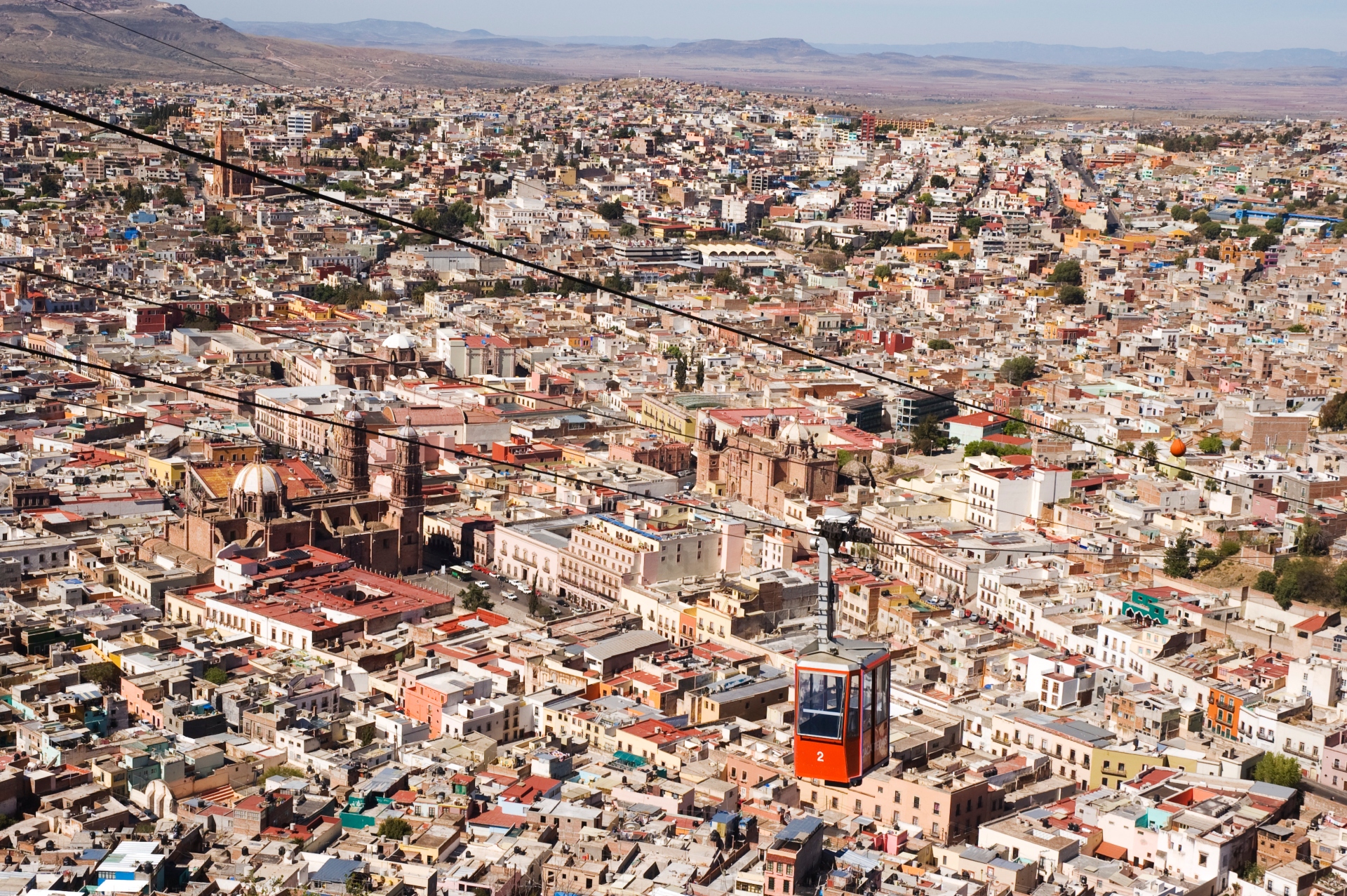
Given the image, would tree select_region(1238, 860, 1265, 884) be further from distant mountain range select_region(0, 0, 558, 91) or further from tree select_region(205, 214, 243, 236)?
distant mountain range select_region(0, 0, 558, 91)

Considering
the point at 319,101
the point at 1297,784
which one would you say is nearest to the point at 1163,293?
the point at 1297,784

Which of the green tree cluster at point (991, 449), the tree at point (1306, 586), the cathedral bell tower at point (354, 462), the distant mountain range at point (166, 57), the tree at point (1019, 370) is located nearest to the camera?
the tree at point (1306, 586)

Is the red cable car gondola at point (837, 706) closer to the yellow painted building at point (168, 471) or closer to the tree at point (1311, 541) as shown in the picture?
the tree at point (1311, 541)

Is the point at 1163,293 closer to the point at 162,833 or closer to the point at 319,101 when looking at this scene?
the point at 162,833

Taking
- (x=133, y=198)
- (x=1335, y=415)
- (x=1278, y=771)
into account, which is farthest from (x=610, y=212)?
(x=1278, y=771)

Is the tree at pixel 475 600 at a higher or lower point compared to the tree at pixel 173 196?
lower

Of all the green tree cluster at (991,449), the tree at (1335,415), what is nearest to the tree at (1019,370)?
the tree at (1335,415)

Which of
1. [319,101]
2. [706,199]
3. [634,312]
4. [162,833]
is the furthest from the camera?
[319,101]
